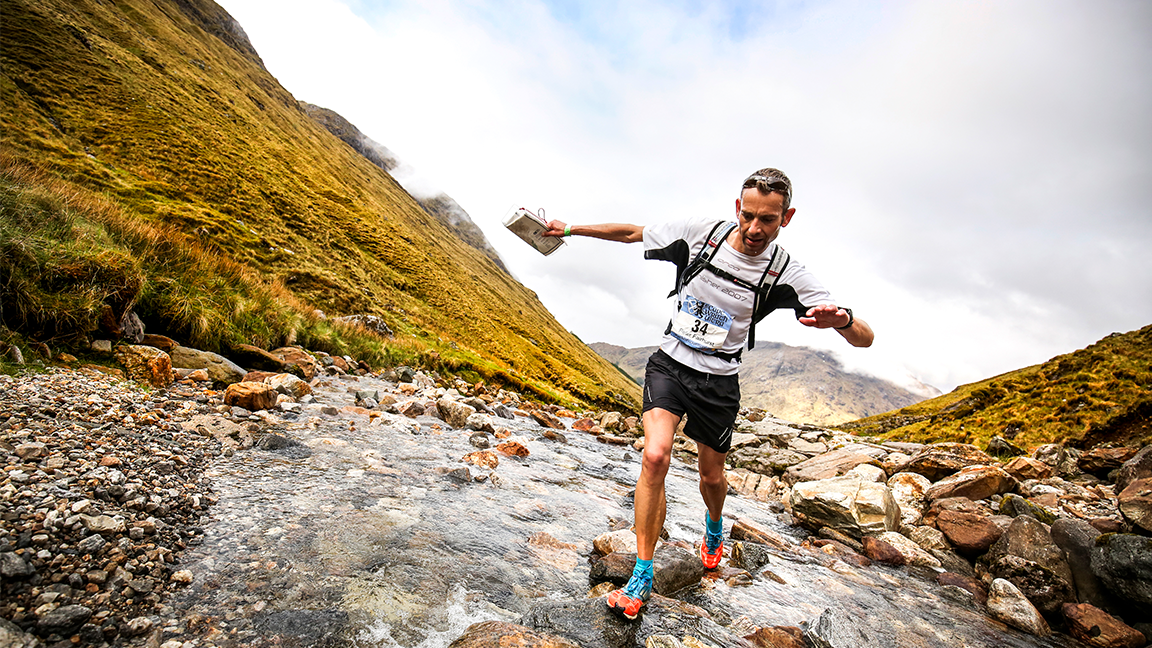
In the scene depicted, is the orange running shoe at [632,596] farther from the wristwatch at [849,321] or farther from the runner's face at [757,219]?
the runner's face at [757,219]

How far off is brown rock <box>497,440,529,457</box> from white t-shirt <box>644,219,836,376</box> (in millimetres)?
5346

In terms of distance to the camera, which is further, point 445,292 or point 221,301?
point 445,292

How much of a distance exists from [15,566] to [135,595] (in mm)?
531

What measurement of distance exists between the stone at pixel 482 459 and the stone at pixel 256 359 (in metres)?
4.87

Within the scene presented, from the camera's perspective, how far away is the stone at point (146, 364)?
5.49m

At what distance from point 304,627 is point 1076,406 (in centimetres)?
3473

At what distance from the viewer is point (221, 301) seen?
9438mm

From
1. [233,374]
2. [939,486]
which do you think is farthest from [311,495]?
[939,486]

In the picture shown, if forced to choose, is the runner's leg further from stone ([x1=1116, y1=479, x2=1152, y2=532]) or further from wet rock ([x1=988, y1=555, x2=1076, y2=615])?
stone ([x1=1116, y1=479, x2=1152, y2=532])

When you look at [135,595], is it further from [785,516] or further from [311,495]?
[785,516]

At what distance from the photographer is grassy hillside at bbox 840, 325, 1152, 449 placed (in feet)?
55.2

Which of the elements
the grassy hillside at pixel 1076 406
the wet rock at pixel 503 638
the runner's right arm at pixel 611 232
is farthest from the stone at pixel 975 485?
the grassy hillside at pixel 1076 406

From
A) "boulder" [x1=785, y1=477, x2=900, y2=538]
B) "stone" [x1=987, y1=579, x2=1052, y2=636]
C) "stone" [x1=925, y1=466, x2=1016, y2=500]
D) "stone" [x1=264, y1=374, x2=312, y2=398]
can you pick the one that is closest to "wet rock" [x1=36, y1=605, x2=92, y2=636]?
"stone" [x1=264, y1=374, x2=312, y2=398]

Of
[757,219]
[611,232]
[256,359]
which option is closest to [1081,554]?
[757,219]
